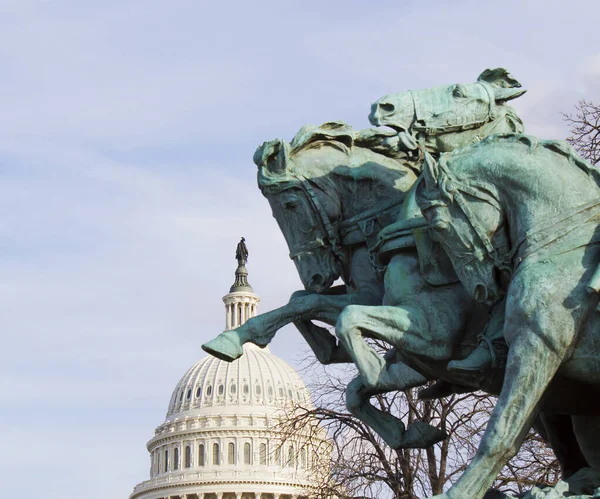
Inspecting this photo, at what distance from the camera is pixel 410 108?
7117 millimetres

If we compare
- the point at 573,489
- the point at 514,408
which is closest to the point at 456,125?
the point at 514,408

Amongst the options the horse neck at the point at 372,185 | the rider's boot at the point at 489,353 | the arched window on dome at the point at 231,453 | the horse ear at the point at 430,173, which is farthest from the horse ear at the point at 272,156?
the arched window on dome at the point at 231,453

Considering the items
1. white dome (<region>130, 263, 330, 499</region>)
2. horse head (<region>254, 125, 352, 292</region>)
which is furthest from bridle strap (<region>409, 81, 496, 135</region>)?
white dome (<region>130, 263, 330, 499</region>)

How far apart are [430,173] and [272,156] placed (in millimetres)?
1271

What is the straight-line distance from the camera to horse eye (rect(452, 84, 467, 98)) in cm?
710

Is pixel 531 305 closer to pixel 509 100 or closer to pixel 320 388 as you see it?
pixel 509 100

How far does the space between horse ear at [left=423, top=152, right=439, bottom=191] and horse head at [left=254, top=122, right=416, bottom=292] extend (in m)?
0.84

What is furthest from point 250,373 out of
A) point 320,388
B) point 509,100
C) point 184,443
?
point 509,100

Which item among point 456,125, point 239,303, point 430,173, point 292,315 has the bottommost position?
point 292,315

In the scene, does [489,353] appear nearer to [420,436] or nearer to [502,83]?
[420,436]

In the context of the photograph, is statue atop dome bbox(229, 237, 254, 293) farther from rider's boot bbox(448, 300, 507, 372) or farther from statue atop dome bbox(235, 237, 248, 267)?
rider's boot bbox(448, 300, 507, 372)

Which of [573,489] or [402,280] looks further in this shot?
[402,280]

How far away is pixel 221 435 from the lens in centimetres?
11012

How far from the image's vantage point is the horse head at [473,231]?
614 cm
